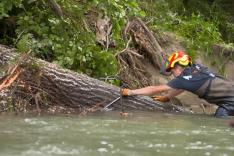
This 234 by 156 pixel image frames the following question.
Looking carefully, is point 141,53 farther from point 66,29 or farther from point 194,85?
point 194,85

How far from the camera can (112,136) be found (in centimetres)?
498

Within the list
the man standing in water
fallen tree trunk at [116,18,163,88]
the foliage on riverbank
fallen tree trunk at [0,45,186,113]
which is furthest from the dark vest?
fallen tree trunk at [116,18,163,88]

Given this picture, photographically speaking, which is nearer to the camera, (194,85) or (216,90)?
(194,85)

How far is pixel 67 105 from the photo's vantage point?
7.29m

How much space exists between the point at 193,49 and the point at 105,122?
544 cm

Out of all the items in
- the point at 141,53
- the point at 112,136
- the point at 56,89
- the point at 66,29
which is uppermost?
the point at 66,29

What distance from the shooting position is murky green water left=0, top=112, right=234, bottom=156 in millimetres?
4258

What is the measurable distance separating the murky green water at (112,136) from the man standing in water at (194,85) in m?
0.67

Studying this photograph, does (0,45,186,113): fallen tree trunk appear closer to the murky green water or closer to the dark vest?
the murky green water

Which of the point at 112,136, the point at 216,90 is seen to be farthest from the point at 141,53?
the point at 112,136

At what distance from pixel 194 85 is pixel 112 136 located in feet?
8.90

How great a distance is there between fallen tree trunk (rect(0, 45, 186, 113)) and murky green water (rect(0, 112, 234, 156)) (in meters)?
0.54

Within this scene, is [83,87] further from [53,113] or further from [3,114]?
[3,114]

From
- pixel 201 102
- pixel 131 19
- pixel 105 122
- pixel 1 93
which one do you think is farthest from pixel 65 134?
pixel 131 19
